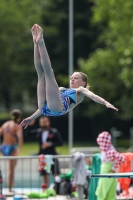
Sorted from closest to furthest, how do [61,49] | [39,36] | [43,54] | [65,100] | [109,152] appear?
[39,36], [43,54], [65,100], [109,152], [61,49]

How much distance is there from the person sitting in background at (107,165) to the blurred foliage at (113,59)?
433 inches

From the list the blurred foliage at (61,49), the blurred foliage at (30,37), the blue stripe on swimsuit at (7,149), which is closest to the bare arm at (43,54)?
the blue stripe on swimsuit at (7,149)

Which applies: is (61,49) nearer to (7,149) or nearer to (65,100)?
(7,149)

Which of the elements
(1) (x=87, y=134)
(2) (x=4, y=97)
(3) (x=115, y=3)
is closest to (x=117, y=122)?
(1) (x=87, y=134)

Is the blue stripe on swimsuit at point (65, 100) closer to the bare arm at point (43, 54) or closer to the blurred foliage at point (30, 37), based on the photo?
the bare arm at point (43, 54)

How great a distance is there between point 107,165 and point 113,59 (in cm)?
2251

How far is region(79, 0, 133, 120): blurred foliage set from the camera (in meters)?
27.4

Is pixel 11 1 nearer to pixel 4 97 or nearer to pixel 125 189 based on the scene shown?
pixel 4 97

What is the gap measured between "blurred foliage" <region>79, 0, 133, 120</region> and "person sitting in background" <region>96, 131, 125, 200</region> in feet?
36.1

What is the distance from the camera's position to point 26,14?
4656 cm

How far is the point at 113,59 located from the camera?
3378 centimetres

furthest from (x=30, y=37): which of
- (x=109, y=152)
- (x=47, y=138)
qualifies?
(x=109, y=152)

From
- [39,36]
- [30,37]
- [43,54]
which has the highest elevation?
[30,37]

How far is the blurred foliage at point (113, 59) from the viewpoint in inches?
1080
